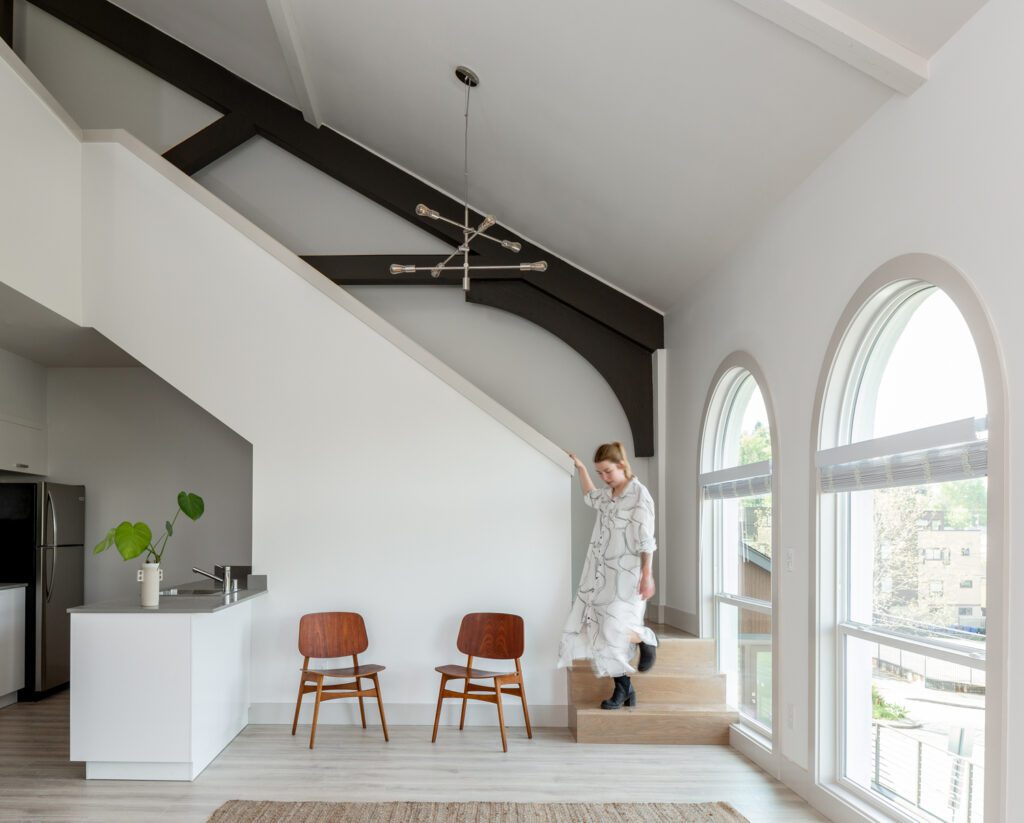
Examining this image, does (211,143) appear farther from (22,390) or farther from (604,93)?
(604,93)

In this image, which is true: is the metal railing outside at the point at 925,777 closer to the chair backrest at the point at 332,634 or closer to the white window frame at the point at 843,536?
the white window frame at the point at 843,536

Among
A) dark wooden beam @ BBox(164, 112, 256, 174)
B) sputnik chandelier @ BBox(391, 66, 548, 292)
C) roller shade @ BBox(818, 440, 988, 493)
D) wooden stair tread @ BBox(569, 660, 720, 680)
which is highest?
dark wooden beam @ BBox(164, 112, 256, 174)

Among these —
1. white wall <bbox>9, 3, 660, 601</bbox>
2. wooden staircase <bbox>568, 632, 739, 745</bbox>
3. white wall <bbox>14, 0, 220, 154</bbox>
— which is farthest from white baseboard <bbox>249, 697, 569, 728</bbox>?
white wall <bbox>14, 0, 220, 154</bbox>

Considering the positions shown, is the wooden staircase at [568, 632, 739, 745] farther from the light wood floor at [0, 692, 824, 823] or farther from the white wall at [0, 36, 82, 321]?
the white wall at [0, 36, 82, 321]

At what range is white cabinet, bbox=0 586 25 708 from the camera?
6.17 metres

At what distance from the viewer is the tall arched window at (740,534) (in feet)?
17.3

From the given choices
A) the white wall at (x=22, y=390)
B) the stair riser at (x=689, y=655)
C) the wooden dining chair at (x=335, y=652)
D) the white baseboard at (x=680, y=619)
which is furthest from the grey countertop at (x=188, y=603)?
the white baseboard at (x=680, y=619)

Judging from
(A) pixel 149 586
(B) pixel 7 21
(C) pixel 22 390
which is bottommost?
(A) pixel 149 586

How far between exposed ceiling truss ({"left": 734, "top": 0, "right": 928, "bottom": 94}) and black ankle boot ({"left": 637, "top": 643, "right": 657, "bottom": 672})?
350cm

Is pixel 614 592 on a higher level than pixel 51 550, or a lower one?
lower

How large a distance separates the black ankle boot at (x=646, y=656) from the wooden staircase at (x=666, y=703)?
48 mm

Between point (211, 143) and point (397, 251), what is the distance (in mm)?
1694

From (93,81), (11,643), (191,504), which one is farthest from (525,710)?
(93,81)

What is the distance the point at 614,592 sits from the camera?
218 inches
